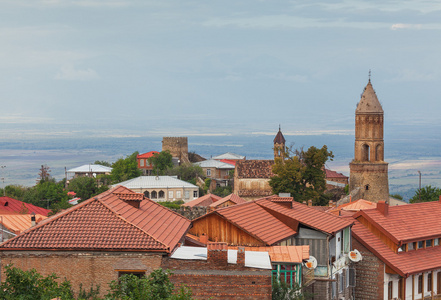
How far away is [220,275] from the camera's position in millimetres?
20859

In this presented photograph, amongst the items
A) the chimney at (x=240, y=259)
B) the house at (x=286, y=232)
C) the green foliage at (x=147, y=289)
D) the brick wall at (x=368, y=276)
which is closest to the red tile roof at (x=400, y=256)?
the brick wall at (x=368, y=276)

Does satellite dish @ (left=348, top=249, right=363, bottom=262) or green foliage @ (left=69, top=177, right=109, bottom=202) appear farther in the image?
green foliage @ (left=69, top=177, right=109, bottom=202)

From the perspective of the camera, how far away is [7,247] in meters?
21.1

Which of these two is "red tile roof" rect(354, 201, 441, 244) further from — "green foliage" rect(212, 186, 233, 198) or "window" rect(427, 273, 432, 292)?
"green foliage" rect(212, 186, 233, 198)

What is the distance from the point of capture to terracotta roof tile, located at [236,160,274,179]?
88188mm

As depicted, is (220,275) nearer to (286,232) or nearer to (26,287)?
(26,287)

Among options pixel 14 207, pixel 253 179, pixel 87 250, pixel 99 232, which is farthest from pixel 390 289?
pixel 253 179

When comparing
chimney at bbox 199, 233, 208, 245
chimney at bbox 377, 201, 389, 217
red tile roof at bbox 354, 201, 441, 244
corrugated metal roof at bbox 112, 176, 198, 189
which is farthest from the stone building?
chimney at bbox 199, 233, 208, 245

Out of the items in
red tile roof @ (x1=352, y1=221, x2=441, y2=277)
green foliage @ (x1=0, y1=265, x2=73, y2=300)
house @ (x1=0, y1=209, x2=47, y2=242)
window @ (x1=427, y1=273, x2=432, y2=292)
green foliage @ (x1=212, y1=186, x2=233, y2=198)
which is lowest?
window @ (x1=427, y1=273, x2=432, y2=292)

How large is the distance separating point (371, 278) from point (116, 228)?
15.3 metres

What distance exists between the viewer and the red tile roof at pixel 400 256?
3322 centimetres

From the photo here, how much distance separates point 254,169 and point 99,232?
222 feet

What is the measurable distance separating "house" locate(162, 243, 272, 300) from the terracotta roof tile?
66372mm

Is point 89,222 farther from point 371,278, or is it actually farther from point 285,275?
point 371,278
